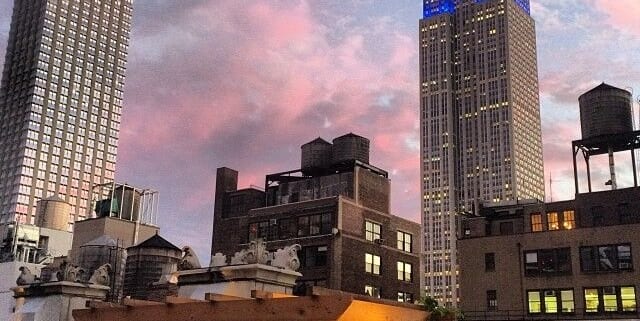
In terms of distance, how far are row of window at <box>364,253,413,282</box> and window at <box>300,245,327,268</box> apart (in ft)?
15.4

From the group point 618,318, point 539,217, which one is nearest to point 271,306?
point 618,318

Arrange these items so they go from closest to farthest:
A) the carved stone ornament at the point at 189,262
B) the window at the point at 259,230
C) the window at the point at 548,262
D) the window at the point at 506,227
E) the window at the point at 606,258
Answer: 1. the carved stone ornament at the point at 189,262
2. the window at the point at 606,258
3. the window at the point at 548,262
4. the window at the point at 259,230
5. the window at the point at 506,227

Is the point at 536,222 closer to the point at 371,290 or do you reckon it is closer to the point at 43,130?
the point at 371,290

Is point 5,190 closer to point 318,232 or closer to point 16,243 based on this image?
point 16,243

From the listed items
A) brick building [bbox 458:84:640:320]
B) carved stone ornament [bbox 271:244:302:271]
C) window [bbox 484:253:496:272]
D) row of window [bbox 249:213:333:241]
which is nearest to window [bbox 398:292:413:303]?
brick building [bbox 458:84:640:320]

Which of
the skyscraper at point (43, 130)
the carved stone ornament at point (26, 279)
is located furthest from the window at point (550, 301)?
the skyscraper at point (43, 130)

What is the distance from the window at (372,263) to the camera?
216 ft

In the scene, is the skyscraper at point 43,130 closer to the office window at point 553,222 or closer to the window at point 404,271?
the window at point 404,271

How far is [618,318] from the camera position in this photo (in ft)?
190

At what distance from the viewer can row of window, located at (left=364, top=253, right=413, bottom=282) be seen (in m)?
65.9

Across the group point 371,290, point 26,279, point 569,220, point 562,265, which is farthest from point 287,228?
point 569,220

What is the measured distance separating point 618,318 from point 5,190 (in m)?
169

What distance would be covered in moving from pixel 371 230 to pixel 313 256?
7011mm

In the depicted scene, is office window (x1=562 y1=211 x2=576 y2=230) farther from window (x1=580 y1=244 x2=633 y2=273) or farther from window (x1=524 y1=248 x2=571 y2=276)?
window (x1=580 y1=244 x2=633 y2=273)
